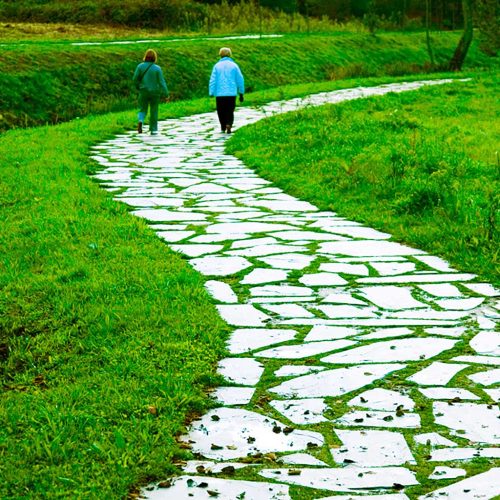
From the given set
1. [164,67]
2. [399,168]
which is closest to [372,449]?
[399,168]

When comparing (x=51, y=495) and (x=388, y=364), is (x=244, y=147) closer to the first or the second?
(x=388, y=364)

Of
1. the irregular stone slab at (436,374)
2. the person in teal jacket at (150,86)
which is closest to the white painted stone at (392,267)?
the irregular stone slab at (436,374)

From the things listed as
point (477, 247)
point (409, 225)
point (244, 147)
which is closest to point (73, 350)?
point (477, 247)

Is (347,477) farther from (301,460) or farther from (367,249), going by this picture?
(367,249)

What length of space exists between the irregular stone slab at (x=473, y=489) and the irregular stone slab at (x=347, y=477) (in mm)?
136

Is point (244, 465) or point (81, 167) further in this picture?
Answer: point (81, 167)

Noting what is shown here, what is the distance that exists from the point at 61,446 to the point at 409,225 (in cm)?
551

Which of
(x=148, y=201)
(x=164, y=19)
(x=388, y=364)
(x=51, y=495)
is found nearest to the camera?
(x=51, y=495)

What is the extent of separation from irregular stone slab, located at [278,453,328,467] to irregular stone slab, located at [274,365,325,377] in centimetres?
100

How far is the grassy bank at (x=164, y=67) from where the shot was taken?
22.2 meters

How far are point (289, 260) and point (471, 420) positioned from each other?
134 inches

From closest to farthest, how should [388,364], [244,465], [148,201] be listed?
[244,465], [388,364], [148,201]

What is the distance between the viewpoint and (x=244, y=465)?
4047 millimetres

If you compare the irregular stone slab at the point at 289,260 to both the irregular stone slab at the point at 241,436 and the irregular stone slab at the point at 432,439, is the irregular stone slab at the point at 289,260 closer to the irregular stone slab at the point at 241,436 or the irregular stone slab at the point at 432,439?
the irregular stone slab at the point at 241,436
